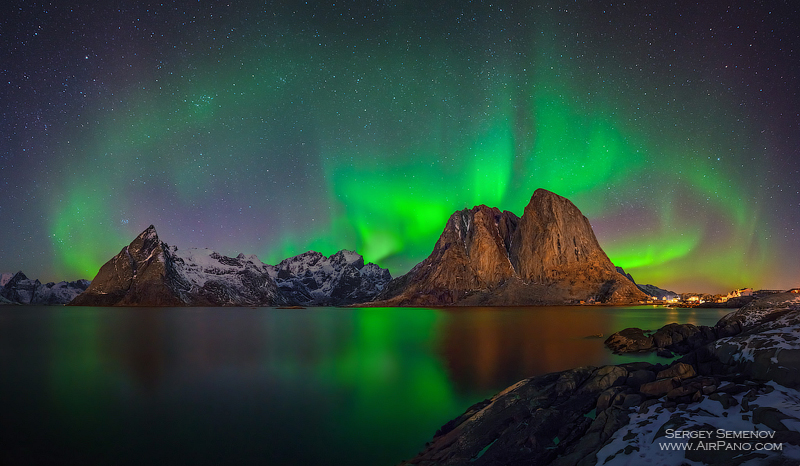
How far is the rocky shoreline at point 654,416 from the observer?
317 inches

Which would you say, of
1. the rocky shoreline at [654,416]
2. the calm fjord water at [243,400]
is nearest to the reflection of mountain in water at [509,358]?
the calm fjord water at [243,400]

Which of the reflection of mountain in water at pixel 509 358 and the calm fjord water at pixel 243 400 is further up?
the reflection of mountain in water at pixel 509 358

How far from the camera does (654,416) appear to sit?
32.3 ft

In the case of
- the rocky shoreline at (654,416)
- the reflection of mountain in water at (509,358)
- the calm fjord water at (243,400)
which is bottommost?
the calm fjord water at (243,400)

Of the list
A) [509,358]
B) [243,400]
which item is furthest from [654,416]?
[509,358]

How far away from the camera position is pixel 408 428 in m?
16.1

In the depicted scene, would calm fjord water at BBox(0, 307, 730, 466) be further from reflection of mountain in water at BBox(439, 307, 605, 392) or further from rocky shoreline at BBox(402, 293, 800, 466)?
rocky shoreline at BBox(402, 293, 800, 466)

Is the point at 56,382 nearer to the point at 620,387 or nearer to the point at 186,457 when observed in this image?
the point at 186,457

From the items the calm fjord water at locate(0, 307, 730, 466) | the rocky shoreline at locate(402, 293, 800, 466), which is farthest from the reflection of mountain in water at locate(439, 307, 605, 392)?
the rocky shoreline at locate(402, 293, 800, 466)

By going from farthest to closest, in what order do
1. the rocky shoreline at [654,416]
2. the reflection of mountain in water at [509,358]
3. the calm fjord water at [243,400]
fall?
1. the reflection of mountain in water at [509,358]
2. the calm fjord water at [243,400]
3. the rocky shoreline at [654,416]

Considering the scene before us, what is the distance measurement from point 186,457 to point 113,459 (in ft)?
8.24

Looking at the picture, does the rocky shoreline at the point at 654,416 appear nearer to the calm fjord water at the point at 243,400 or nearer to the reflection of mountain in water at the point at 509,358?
the calm fjord water at the point at 243,400

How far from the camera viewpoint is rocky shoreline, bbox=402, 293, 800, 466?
26.4 ft

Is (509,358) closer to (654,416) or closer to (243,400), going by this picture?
(243,400)
